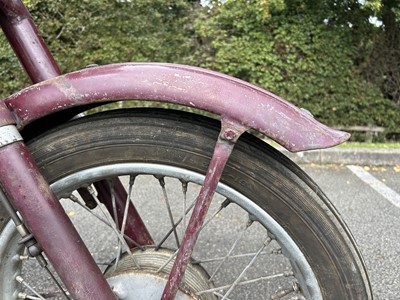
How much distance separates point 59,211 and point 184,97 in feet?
1.41

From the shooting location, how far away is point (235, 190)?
104 cm

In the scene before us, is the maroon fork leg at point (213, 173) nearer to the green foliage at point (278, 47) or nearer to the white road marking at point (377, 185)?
the white road marking at point (377, 185)

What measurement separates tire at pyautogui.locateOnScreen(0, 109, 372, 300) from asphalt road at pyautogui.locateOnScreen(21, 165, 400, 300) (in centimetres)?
118

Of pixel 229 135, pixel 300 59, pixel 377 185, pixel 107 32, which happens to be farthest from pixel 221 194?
pixel 107 32

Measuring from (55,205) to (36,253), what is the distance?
0.51ft

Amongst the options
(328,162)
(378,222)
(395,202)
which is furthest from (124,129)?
(328,162)

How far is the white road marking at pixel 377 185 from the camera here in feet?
11.1

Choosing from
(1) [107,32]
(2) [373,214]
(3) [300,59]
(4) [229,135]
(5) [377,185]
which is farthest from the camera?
(1) [107,32]

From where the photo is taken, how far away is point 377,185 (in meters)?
3.78

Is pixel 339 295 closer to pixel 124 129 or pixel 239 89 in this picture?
pixel 239 89

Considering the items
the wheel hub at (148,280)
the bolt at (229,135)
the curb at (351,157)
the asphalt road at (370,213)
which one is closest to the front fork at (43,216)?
the wheel hub at (148,280)

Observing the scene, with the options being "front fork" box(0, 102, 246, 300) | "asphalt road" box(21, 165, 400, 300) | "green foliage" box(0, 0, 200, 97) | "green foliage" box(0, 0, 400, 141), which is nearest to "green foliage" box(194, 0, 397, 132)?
"green foliage" box(0, 0, 400, 141)

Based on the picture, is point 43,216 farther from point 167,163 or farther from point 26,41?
point 26,41

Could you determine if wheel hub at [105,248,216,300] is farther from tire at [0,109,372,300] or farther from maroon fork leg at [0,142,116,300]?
tire at [0,109,372,300]
